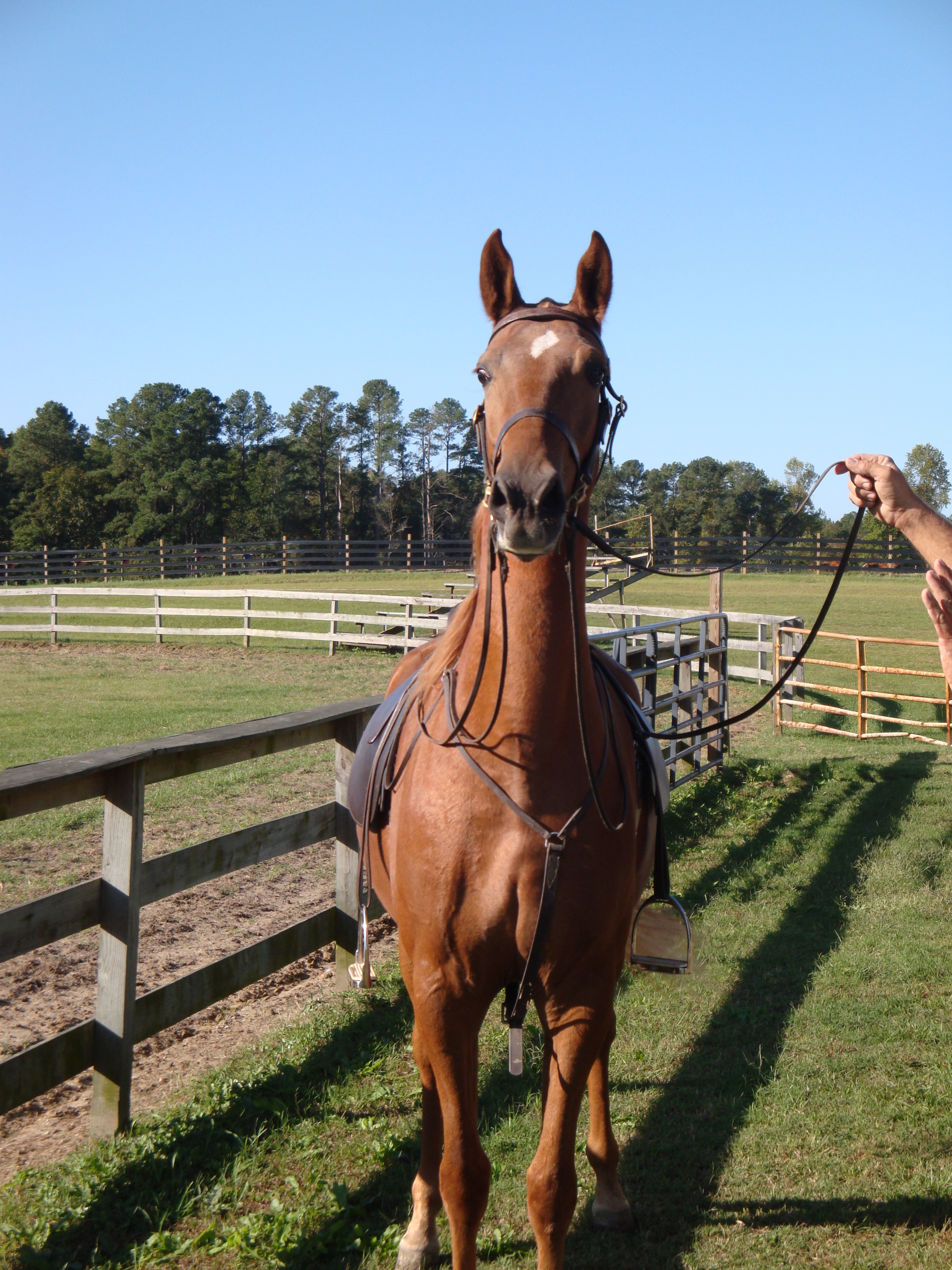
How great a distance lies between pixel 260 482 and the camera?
72.9m

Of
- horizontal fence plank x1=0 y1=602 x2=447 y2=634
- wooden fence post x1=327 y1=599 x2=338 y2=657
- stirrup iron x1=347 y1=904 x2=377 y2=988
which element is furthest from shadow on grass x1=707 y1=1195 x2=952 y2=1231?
wooden fence post x1=327 y1=599 x2=338 y2=657

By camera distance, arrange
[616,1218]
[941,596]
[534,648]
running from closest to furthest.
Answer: [941,596]
[534,648]
[616,1218]

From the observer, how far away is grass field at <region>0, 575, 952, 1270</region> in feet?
9.30

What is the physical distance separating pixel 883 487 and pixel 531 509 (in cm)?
97

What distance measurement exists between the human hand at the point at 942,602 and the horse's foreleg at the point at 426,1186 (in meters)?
1.77

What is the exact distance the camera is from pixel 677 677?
9430 mm

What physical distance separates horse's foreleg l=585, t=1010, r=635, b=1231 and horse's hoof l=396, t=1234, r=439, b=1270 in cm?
55

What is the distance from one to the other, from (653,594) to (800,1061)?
98.5ft

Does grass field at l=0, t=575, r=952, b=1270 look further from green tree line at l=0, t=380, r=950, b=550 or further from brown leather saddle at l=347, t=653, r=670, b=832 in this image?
green tree line at l=0, t=380, r=950, b=550

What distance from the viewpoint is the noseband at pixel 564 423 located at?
217 centimetres

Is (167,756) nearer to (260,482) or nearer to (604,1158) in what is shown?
(604,1158)

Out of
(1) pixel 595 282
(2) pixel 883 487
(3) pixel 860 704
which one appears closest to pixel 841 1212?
(2) pixel 883 487

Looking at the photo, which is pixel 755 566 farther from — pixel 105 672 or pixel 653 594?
pixel 105 672

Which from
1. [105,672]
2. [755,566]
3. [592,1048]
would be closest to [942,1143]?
[592,1048]
